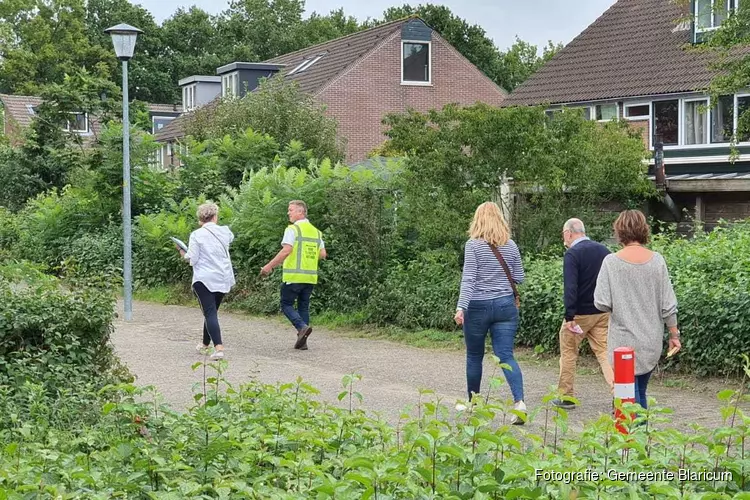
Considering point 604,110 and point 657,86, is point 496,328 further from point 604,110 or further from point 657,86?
point 604,110

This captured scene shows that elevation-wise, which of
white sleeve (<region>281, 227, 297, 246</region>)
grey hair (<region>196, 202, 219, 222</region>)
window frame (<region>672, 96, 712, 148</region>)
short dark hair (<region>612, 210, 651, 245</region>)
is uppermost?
window frame (<region>672, 96, 712, 148</region>)

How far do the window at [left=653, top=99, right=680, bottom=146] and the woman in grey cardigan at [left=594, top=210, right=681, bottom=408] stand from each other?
2447 cm

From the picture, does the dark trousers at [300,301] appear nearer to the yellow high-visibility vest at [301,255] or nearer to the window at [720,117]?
the yellow high-visibility vest at [301,255]

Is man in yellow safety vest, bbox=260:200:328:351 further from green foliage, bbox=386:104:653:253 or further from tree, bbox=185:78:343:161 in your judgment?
tree, bbox=185:78:343:161

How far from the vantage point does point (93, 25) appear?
248ft

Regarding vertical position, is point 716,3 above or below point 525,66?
below

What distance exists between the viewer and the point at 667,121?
31.4 meters

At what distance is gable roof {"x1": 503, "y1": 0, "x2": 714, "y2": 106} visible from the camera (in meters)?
31.3

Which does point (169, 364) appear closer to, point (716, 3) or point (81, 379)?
point (81, 379)

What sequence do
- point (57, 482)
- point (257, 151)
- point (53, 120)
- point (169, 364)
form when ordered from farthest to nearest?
1. point (53, 120)
2. point (257, 151)
3. point (169, 364)
4. point (57, 482)

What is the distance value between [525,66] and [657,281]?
2563 inches

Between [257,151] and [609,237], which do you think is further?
[257,151]

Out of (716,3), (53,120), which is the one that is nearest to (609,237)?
(716,3)

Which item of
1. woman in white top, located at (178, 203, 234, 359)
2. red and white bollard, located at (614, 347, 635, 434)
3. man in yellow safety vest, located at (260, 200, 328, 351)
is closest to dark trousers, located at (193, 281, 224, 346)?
woman in white top, located at (178, 203, 234, 359)
